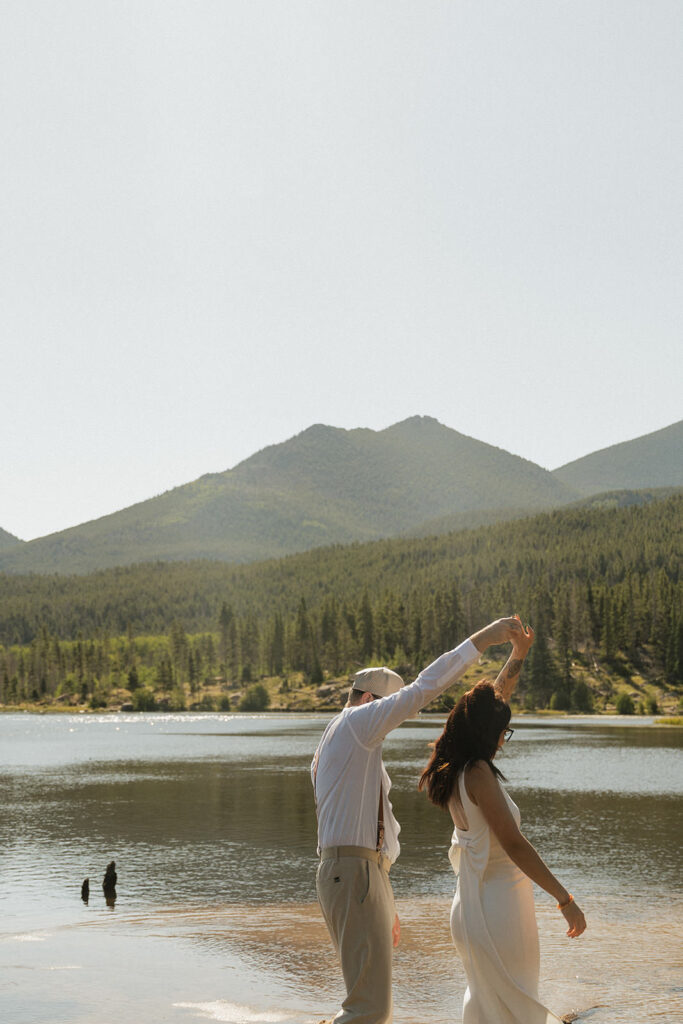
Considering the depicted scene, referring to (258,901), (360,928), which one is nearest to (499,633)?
(360,928)

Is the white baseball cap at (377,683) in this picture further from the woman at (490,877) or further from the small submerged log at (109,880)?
the small submerged log at (109,880)

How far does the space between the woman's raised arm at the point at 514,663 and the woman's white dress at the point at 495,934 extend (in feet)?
3.43

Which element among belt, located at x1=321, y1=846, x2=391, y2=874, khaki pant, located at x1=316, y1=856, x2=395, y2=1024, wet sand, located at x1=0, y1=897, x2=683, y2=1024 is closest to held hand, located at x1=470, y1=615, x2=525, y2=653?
belt, located at x1=321, y1=846, x2=391, y2=874

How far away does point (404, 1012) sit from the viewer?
1380 centimetres

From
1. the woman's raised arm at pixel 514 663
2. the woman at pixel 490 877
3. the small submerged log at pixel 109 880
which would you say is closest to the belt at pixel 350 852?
the woman at pixel 490 877

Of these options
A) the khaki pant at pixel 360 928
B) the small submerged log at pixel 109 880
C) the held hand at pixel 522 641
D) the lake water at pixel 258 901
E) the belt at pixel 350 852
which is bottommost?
the lake water at pixel 258 901

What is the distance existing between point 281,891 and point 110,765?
48.0 metres

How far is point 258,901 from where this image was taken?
77.0ft

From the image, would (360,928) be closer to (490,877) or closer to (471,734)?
(490,877)

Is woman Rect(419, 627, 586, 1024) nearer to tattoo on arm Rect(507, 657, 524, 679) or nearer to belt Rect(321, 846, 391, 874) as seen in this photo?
belt Rect(321, 846, 391, 874)

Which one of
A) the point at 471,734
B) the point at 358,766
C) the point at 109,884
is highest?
the point at 471,734

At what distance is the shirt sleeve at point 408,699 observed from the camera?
7.48 metres

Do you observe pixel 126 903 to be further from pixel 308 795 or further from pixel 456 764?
pixel 308 795

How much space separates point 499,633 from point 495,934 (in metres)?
1.96
